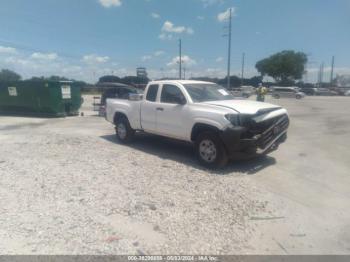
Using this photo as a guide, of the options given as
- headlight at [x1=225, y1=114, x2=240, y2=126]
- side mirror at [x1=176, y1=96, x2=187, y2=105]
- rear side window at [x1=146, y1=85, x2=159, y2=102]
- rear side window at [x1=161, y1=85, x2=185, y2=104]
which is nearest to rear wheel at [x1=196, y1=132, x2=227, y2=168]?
headlight at [x1=225, y1=114, x2=240, y2=126]

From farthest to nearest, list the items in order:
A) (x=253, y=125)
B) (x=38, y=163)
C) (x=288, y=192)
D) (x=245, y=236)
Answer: (x=38, y=163), (x=253, y=125), (x=288, y=192), (x=245, y=236)

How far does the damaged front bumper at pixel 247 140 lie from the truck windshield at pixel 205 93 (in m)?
1.42

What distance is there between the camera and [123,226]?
3613 mm

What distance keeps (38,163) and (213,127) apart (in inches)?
146

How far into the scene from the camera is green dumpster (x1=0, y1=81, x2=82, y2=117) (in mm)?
15477

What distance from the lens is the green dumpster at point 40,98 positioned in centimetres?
1548

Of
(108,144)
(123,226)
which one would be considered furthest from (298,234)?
(108,144)

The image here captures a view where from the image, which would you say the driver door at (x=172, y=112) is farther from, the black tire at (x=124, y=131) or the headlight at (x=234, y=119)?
the black tire at (x=124, y=131)

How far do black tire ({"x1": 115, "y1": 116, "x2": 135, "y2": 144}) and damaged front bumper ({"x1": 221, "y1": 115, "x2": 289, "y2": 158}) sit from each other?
3.63 meters

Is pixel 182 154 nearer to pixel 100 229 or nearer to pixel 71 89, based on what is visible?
pixel 100 229

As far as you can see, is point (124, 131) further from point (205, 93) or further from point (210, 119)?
point (210, 119)

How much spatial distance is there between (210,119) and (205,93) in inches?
51.5

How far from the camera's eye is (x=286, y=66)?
78375mm

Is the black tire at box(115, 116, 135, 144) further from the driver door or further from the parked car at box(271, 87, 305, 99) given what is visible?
the parked car at box(271, 87, 305, 99)
